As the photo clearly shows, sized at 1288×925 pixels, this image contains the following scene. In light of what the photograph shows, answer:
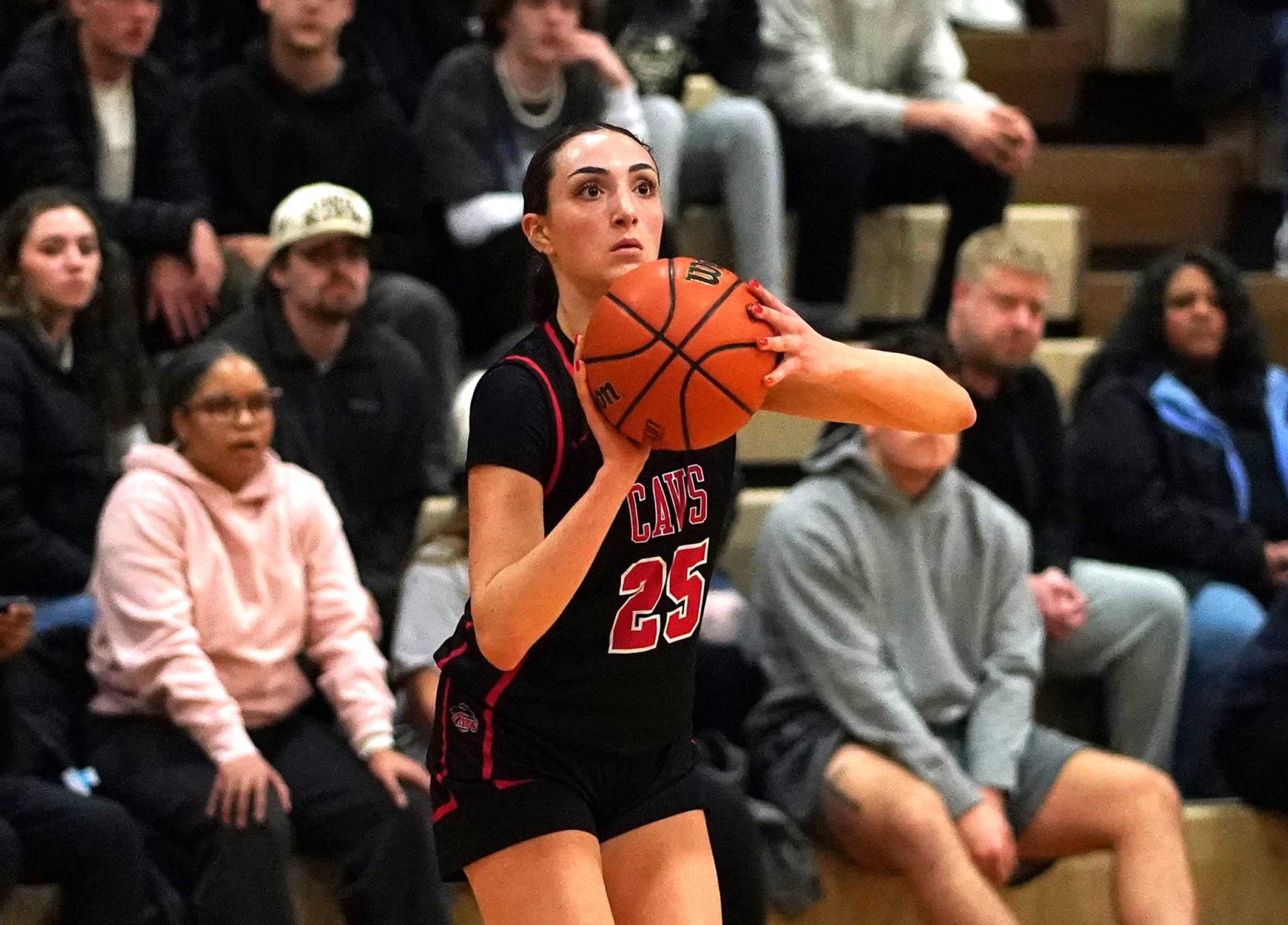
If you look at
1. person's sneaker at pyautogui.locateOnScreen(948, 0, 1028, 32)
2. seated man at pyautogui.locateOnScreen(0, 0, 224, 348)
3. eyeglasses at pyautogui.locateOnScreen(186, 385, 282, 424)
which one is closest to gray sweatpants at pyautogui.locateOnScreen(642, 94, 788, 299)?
seated man at pyautogui.locateOnScreen(0, 0, 224, 348)

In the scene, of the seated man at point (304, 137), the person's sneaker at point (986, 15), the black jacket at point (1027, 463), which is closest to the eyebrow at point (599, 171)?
the black jacket at point (1027, 463)

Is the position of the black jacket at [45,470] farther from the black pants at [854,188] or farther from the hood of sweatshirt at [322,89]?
the black pants at [854,188]

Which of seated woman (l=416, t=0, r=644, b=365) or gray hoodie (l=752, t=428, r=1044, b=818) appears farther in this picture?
seated woman (l=416, t=0, r=644, b=365)

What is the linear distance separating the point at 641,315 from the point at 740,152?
3.33 meters

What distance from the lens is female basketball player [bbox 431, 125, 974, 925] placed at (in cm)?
230

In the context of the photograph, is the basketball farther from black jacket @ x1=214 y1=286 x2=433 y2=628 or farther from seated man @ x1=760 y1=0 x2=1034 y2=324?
seated man @ x1=760 y1=0 x2=1034 y2=324

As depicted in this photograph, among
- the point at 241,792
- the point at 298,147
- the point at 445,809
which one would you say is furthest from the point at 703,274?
the point at 298,147

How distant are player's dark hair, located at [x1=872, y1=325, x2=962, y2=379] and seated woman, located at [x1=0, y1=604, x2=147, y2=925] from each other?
6.26 feet

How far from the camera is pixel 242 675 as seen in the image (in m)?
3.78

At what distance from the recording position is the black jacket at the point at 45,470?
4008mm

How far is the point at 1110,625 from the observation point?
15.0ft

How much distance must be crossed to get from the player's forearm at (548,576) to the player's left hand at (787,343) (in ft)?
0.73

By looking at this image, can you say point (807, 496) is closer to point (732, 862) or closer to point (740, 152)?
point (732, 862)

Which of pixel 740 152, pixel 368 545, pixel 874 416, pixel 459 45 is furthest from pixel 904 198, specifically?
pixel 874 416
